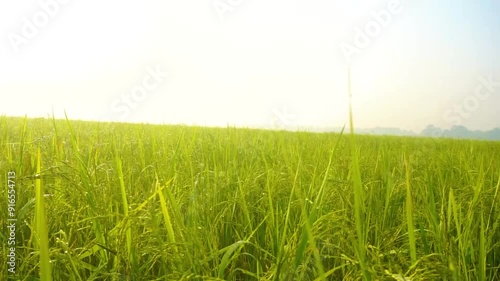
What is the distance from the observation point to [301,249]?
847 millimetres

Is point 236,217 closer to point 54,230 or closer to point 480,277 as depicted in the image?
point 54,230

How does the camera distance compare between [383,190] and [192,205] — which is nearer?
[192,205]

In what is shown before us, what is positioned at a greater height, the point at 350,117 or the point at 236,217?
the point at 350,117

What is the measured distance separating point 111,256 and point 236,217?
0.60 metres

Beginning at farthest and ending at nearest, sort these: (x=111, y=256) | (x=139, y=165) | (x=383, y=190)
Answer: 1. (x=139, y=165)
2. (x=383, y=190)
3. (x=111, y=256)

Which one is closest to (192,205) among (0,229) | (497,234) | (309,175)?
(0,229)

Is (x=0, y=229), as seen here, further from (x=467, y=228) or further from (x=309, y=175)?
(x=467, y=228)

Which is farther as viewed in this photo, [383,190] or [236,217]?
[383,190]

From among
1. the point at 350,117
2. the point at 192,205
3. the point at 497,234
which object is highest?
the point at 350,117

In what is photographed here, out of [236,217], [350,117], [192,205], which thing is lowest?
[236,217]

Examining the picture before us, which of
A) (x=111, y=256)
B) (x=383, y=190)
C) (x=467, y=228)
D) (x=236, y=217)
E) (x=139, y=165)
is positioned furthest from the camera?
(x=139, y=165)

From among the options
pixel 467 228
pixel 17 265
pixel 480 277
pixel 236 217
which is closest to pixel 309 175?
pixel 236 217

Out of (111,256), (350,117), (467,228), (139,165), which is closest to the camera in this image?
(350,117)

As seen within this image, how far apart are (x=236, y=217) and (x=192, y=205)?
0.30 m
